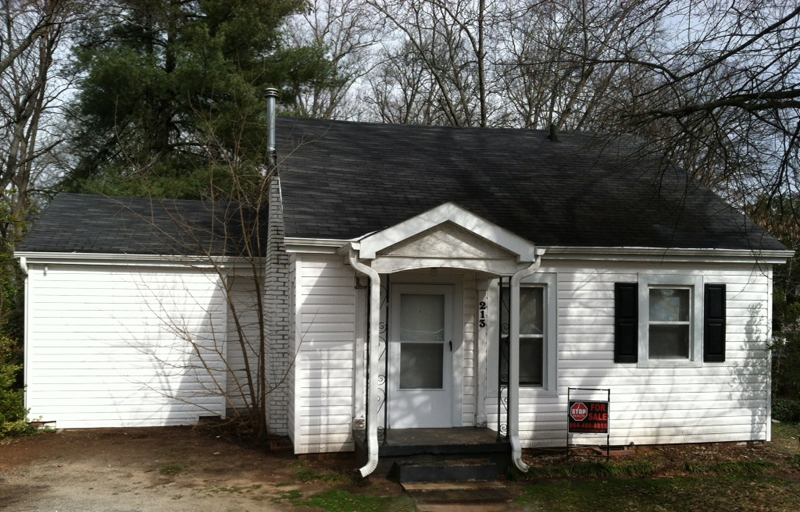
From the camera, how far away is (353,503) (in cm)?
767

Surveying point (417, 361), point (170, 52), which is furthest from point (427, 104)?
point (417, 361)

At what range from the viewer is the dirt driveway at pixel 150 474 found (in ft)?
24.9

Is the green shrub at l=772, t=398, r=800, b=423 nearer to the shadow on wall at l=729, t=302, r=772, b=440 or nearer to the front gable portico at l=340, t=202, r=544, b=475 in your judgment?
the shadow on wall at l=729, t=302, r=772, b=440

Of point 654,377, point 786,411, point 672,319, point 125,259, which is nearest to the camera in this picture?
point 654,377

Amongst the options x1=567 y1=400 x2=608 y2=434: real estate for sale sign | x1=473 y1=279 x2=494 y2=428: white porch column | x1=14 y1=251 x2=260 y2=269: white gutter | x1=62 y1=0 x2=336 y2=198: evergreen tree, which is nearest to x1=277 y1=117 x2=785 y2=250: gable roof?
x1=473 y1=279 x2=494 y2=428: white porch column

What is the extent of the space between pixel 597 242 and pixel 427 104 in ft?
57.2

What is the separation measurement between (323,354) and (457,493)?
247 centimetres

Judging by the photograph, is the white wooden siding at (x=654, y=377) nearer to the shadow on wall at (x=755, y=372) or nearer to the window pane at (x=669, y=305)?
the shadow on wall at (x=755, y=372)

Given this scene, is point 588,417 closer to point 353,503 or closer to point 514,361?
point 514,361

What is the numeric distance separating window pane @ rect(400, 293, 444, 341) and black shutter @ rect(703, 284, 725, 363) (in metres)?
3.99

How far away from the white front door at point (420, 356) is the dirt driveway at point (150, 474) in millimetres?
1106

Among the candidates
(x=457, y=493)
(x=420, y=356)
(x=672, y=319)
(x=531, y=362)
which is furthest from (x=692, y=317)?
(x=457, y=493)

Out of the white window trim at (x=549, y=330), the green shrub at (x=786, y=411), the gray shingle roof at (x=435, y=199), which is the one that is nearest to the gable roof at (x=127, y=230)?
the gray shingle roof at (x=435, y=199)

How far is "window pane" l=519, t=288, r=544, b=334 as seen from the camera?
10320mm
